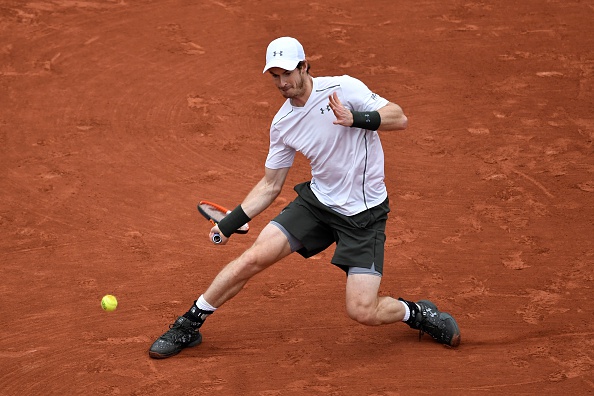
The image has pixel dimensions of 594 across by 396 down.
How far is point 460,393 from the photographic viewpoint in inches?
286

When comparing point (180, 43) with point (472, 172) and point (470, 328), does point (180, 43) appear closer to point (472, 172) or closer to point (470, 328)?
point (472, 172)

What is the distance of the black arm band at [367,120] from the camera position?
7.12m

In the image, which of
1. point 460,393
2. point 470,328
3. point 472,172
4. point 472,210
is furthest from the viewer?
point 472,172

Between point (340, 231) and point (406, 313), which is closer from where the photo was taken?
point (340, 231)

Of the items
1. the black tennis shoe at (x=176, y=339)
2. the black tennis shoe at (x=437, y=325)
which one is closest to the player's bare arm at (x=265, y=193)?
the black tennis shoe at (x=176, y=339)

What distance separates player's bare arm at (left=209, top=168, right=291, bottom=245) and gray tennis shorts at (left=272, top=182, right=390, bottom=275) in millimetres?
165

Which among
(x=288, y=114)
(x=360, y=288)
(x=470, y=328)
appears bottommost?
(x=470, y=328)

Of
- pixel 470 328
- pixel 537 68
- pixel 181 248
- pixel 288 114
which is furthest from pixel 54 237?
pixel 537 68

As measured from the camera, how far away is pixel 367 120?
7148mm

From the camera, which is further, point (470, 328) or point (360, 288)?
point (470, 328)

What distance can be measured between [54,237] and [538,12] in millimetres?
7503

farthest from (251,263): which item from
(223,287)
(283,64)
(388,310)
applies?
(283,64)

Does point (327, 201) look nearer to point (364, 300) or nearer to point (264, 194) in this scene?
point (264, 194)

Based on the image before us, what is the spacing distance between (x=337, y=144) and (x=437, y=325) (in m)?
1.62
